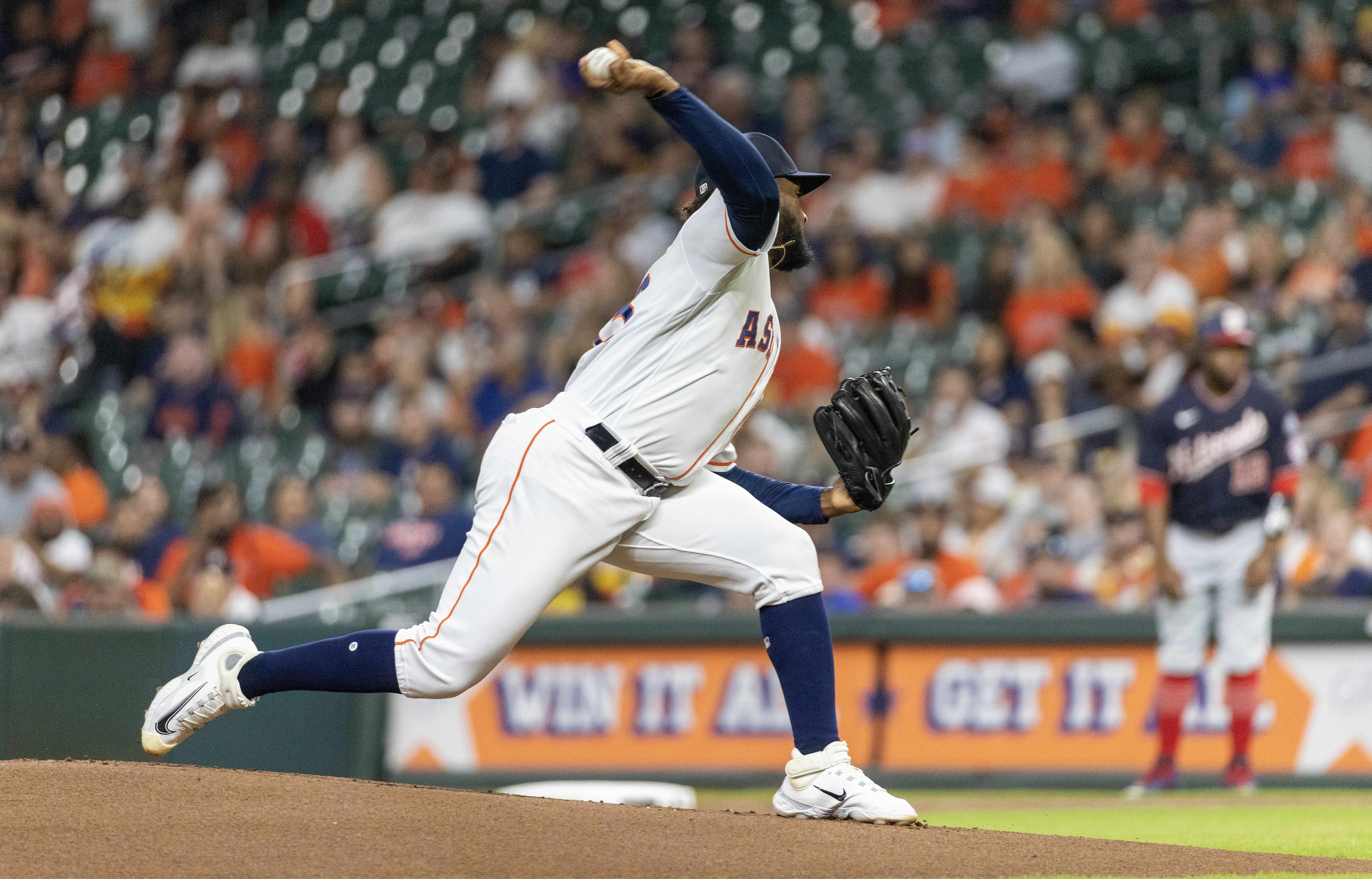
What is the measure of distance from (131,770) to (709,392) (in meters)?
1.81

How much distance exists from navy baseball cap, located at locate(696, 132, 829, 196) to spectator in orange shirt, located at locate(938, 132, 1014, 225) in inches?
272

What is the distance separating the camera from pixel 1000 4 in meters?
12.5

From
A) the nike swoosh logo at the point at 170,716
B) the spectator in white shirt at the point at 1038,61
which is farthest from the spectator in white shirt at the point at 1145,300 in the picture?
the nike swoosh logo at the point at 170,716

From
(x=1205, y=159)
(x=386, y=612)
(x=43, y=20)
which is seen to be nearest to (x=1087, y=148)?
(x=1205, y=159)

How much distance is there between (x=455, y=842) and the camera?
3811 millimetres

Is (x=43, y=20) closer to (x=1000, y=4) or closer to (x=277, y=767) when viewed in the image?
(x=1000, y=4)

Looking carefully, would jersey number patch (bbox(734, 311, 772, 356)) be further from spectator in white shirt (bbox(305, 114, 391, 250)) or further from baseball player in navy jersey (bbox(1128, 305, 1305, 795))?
spectator in white shirt (bbox(305, 114, 391, 250))

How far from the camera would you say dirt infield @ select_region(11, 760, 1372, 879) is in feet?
11.9

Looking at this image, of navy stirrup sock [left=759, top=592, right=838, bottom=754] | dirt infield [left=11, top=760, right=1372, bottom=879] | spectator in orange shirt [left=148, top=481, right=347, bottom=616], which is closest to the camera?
dirt infield [left=11, top=760, right=1372, bottom=879]

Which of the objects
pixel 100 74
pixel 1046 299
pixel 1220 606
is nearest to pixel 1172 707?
pixel 1220 606

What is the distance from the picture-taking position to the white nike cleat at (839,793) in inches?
163

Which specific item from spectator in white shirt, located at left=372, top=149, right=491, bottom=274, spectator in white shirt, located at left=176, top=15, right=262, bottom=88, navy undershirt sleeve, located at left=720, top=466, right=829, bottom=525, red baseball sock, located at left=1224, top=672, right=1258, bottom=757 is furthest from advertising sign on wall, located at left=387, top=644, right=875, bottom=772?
spectator in white shirt, located at left=176, top=15, right=262, bottom=88

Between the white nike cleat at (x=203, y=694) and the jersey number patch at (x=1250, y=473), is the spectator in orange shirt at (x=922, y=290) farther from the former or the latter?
the white nike cleat at (x=203, y=694)

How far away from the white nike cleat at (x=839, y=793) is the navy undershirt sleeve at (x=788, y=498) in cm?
57
